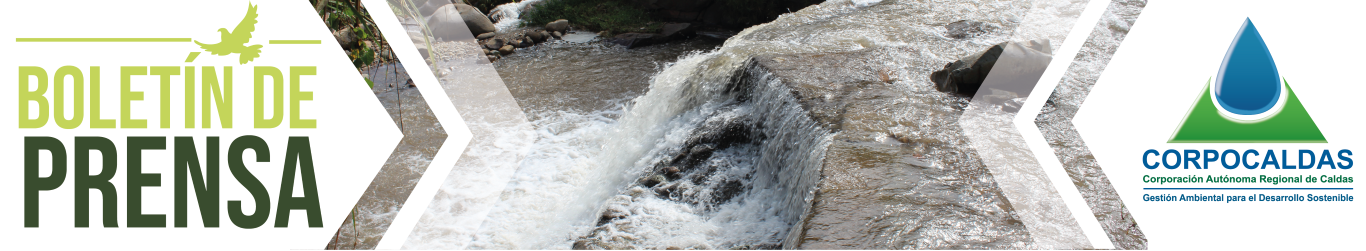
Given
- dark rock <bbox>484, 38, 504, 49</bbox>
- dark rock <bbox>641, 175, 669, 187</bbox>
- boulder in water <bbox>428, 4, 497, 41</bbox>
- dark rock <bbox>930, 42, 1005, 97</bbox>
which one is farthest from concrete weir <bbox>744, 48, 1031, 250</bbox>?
boulder in water <bbox>428, 4, 497, 41</bbox>

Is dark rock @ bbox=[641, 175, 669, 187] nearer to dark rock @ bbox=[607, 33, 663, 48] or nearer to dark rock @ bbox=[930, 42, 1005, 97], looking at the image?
dark rock @ bbox=[930, 42, 1005, 97]

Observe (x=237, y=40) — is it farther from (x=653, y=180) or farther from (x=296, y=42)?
(x=653, y=180)

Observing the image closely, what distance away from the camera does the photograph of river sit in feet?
9.52

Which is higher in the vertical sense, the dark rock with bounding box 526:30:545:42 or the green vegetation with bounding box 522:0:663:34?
the green vegetation with bounding box 522:0:663:34

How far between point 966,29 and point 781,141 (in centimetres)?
299

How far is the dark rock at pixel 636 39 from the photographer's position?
814cm

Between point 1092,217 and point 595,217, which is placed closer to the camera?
point 1092,217

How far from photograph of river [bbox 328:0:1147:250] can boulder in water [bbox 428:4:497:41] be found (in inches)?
31.2

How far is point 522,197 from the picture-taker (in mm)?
4359

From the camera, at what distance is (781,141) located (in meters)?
3.94

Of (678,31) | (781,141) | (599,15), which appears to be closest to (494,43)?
(599,15)

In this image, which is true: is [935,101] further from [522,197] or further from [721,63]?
[522,197]

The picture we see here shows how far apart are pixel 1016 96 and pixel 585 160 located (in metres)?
2.60

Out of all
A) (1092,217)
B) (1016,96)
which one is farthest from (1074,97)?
(1092,217)
